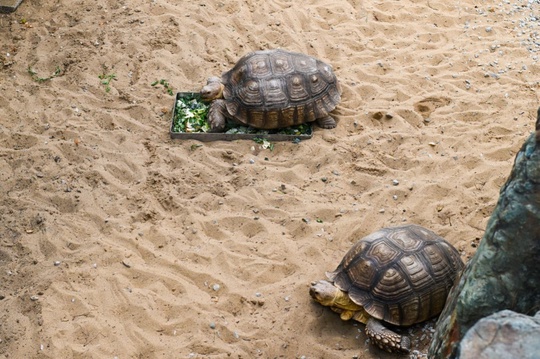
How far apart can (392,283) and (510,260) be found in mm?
1604

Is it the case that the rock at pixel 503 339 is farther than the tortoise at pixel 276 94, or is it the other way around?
the tortoise at pixel 276 94

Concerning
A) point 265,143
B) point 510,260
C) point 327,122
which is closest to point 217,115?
point 265,143

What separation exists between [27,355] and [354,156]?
10.3 feet

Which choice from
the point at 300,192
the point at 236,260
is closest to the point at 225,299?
the point at 236,260

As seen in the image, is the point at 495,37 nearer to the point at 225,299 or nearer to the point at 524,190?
the point at 225,299

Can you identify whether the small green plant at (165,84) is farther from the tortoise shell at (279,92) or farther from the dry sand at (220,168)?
the tortoise shell at (279,92)

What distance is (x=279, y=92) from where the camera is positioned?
611 cm

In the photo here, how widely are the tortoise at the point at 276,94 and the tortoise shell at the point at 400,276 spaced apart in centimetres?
196

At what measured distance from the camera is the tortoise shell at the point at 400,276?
4.29 meters

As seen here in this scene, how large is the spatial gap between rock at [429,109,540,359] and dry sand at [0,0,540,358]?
1.63 meters

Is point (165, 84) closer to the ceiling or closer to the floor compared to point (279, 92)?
Answer: closer to the floor

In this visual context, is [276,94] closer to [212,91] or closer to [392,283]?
[212,91]

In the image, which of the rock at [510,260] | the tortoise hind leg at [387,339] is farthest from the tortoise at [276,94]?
the rock at [510,260]

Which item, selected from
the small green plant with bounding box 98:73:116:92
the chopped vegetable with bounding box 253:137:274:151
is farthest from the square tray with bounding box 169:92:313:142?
the small green plant with bounding box 98:73:116:92
